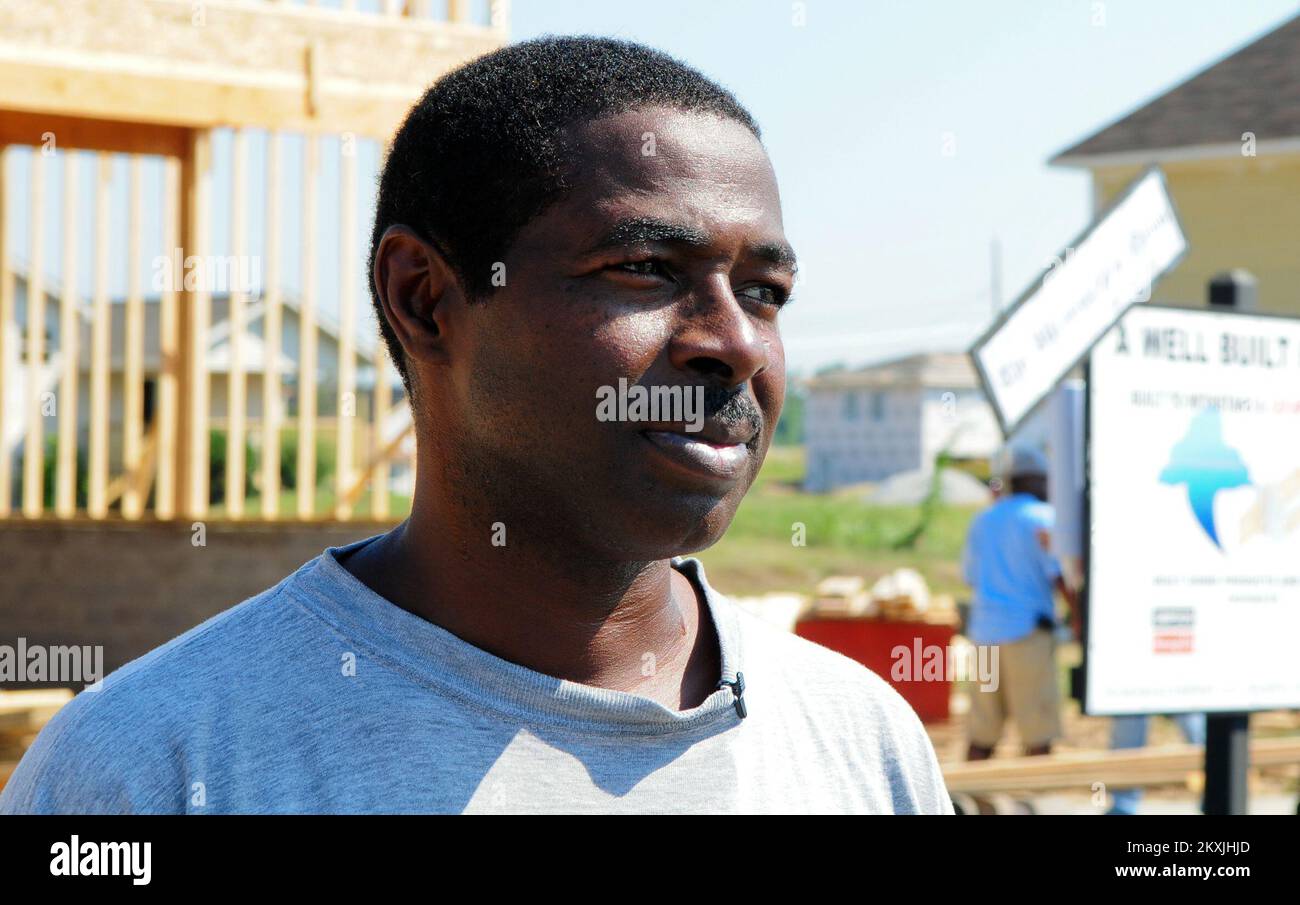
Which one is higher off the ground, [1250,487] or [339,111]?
[339,111]

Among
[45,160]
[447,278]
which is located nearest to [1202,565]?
[447,278]

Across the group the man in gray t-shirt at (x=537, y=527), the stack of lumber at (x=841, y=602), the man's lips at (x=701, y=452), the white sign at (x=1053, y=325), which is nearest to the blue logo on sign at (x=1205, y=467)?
the white sign at (x=1053, y=325)

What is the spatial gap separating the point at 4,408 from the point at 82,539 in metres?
0.86

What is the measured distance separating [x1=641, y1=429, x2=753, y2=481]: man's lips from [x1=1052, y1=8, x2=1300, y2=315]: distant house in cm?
1805

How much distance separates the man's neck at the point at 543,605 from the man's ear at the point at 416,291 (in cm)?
19

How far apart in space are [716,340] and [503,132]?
296mm

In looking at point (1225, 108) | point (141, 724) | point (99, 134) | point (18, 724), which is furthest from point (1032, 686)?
point (1225, 108)

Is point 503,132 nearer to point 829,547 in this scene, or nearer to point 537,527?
point 537,527

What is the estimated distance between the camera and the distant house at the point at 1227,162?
19.2 m

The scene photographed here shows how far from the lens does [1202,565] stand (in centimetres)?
380

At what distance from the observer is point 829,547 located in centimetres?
2636

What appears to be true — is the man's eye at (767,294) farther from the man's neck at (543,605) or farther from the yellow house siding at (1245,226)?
the yellow house siding at (1245,226)
